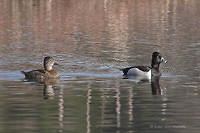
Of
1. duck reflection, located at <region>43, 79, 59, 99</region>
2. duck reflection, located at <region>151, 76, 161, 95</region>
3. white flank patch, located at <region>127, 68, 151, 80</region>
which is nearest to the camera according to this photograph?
duck reflection, located at <region>43, 79, 59, 99</region>

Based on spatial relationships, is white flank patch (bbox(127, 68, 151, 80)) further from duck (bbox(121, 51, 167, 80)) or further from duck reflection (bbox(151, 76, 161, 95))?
duck reflection (bbox(151, 76, 161, 95))

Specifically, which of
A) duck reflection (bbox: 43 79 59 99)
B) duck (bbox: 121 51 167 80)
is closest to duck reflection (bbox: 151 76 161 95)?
duck (bbox: 121 51 167 80)

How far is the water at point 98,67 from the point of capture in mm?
16625

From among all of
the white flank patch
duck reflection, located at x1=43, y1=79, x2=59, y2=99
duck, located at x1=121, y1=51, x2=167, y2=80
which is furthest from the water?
the white flank patch

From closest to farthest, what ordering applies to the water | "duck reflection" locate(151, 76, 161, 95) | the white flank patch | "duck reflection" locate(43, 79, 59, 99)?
the water, "duck reflection" locate(43, 79, 59, 99), "duck reflection" locate(151, 76, 161, 95), the white flank patch

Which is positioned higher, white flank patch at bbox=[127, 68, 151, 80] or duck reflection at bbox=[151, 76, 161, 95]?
white flank patch at bbox=[127, 68, 151, 80]

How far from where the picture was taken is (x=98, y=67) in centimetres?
2691

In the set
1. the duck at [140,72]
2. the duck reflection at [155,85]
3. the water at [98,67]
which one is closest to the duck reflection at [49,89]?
the water at [98,67]

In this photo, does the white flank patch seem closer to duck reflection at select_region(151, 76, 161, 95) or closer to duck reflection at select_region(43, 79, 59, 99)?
duck reflection at select_region(151, 76, 161, 95)

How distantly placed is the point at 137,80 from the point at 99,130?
903 centimetres

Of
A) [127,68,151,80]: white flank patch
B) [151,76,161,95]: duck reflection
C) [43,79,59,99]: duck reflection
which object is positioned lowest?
[151,76,161,95]: duck reflection

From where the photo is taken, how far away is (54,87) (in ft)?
73.0

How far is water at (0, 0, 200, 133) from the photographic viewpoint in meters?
16.6

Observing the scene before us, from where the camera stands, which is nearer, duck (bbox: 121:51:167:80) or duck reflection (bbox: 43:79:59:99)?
duck reflection (bbox: 43:79:59:99)
